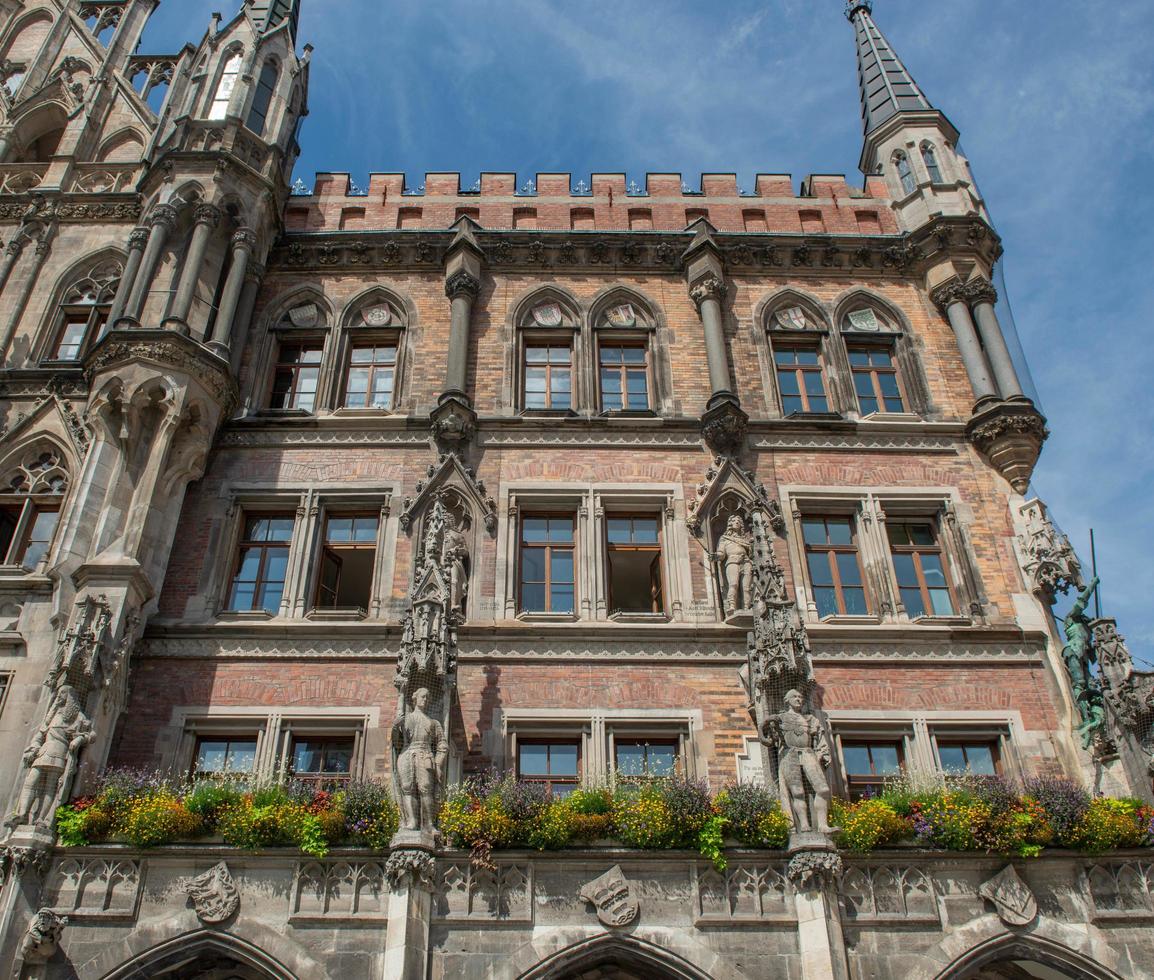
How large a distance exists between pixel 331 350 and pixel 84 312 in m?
4.30

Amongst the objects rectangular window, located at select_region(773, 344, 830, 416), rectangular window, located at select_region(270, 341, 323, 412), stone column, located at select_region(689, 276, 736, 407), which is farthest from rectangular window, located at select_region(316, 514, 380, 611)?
rectangular window, located at select_region(773, 344, 830, 416)

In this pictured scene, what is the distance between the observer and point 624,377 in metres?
18.0

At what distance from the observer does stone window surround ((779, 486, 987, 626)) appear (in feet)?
49.5

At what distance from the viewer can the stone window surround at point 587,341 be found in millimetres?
17375

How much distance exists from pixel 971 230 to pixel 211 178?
13.4 meters

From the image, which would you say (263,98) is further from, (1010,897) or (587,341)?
(1010,897)

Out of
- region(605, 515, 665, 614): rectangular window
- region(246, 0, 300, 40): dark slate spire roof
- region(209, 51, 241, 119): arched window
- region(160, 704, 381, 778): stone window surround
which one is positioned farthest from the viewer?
region(246, 0, 300, 40): dark slate spire roof

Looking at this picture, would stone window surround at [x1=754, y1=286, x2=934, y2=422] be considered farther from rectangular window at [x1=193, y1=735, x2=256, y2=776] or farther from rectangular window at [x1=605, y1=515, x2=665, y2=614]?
rectangular window at [x1=193, y1=735, x2=256, y2=776]

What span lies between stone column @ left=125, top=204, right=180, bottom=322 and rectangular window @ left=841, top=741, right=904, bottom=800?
12344 millimetres

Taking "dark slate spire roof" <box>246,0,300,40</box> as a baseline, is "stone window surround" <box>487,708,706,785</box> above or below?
below

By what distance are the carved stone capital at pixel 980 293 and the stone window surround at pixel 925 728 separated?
25.2ft

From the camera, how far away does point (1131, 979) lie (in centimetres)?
1129

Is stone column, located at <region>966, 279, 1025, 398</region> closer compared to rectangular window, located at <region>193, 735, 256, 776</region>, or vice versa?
rectangular window, located at <region>193, 735, 256, 776</region>

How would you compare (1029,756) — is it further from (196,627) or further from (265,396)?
(265,396)
